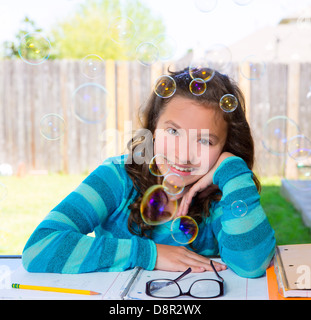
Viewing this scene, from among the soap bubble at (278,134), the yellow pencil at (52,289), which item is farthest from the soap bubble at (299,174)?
the yellow pencil at (52,289)

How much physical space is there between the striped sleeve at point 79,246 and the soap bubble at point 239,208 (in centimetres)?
22

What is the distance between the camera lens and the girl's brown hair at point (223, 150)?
1318 millimetres

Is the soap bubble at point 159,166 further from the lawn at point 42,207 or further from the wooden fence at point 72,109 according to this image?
the wooden fence at point 72,109

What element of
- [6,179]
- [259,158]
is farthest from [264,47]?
[6,179]

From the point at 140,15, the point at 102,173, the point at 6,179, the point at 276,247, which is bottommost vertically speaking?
the point at 6,179

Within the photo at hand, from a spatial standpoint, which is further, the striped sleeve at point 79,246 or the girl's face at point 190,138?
the girl's face at point 190,138

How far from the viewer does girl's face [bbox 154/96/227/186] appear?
1.24m

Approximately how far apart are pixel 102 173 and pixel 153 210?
0.58ft

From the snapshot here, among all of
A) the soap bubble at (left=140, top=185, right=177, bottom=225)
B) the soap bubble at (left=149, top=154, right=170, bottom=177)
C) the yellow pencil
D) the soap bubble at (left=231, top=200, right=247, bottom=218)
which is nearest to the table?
the yellow pencil

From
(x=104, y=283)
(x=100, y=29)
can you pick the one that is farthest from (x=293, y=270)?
(x=100, y=29)

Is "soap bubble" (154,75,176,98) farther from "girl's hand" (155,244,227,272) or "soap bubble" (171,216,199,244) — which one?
"girl's hand" (155,244,227,272)
